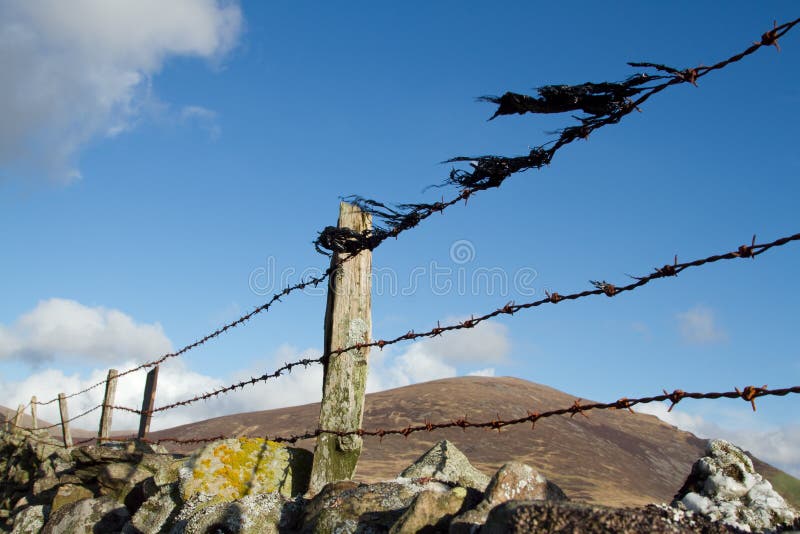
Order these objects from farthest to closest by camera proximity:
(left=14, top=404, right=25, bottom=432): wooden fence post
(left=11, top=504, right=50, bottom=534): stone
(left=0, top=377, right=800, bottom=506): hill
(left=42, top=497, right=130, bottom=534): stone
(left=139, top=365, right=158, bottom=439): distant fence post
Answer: (left=0, top=377, right=800, bottom=506): hill → (left=14, top=404, right=25, bottom=432): wooden fence post → (left=139, top=365, right=158, bottom=439): distant fence post → (left=11, top=504, right=50, bottom=534): stone → (left=42, top=497, right=130, bottom=534): stone

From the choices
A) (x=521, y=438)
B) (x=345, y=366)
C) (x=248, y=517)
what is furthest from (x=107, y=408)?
(x=521, y=438)

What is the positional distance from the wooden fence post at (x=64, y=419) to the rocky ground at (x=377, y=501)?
526 centimetres

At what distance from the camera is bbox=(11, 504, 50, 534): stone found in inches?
274

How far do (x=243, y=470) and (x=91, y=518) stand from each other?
215cm

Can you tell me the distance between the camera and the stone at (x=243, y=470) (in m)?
4.71

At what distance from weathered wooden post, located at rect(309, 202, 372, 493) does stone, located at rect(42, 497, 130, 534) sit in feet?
7.99

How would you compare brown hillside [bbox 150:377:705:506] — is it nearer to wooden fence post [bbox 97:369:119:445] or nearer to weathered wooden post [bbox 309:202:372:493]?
wooden fence post [bbox 97:369:119:445]

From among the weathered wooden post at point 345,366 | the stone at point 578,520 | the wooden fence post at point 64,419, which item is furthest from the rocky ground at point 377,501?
the wooden fence post at point 64,419

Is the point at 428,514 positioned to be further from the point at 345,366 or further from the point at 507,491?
the point at 345,366

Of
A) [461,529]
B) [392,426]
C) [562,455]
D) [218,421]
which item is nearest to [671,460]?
[562,455]

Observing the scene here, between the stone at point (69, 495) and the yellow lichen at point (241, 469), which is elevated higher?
the yellow lichen at point (241, 469)

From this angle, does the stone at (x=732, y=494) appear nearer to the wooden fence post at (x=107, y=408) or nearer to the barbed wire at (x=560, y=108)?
the barbed wire at (x=560, y=108)

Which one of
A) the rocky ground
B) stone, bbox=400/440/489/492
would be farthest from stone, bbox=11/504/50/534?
stone, bbox=400/440/489/492

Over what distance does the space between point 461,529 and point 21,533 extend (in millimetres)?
6425
